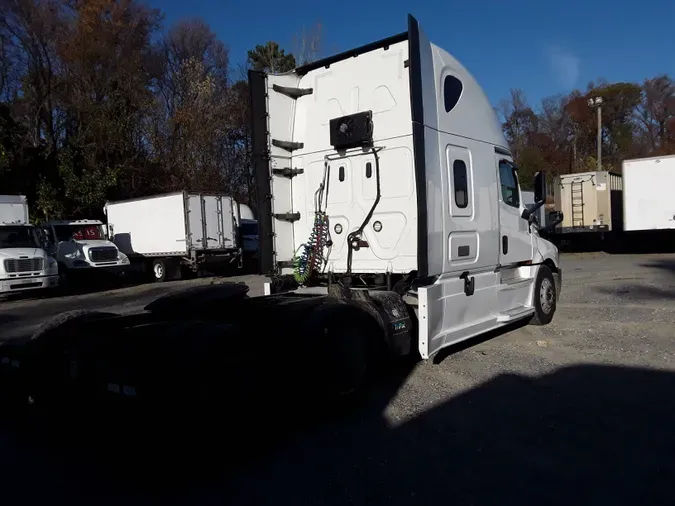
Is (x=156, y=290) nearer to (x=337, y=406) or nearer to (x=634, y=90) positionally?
(x=337, y=406)

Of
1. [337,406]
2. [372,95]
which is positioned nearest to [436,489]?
[337,406]

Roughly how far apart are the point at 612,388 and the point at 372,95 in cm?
419

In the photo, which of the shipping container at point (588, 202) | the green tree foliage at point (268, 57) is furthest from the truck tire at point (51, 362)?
the green tree foliage at point (268, 57)

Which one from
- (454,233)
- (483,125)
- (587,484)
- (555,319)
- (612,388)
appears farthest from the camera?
(555,319)

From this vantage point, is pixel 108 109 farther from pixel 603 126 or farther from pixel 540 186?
pixel 603 126

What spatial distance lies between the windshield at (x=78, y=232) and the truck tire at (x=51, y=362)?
16.9 m

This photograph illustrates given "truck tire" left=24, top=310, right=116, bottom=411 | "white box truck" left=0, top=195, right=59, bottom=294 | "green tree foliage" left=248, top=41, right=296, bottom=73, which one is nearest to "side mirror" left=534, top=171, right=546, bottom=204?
"truck tire" left=24, top=310, right=116, bottom=411

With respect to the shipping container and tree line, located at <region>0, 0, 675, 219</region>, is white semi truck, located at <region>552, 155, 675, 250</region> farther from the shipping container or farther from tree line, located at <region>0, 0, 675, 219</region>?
tree line, located at <region>0, 0, 675, 219</region>

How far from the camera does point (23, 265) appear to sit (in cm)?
1678

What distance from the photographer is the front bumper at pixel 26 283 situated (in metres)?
16.3

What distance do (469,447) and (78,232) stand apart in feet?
64.9

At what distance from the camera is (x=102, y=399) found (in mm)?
4523

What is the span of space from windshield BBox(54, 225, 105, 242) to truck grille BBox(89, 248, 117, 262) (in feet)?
3.73

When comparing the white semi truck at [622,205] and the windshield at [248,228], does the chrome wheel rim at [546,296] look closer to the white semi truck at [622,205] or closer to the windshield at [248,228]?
the white semi truck at [622,205]
